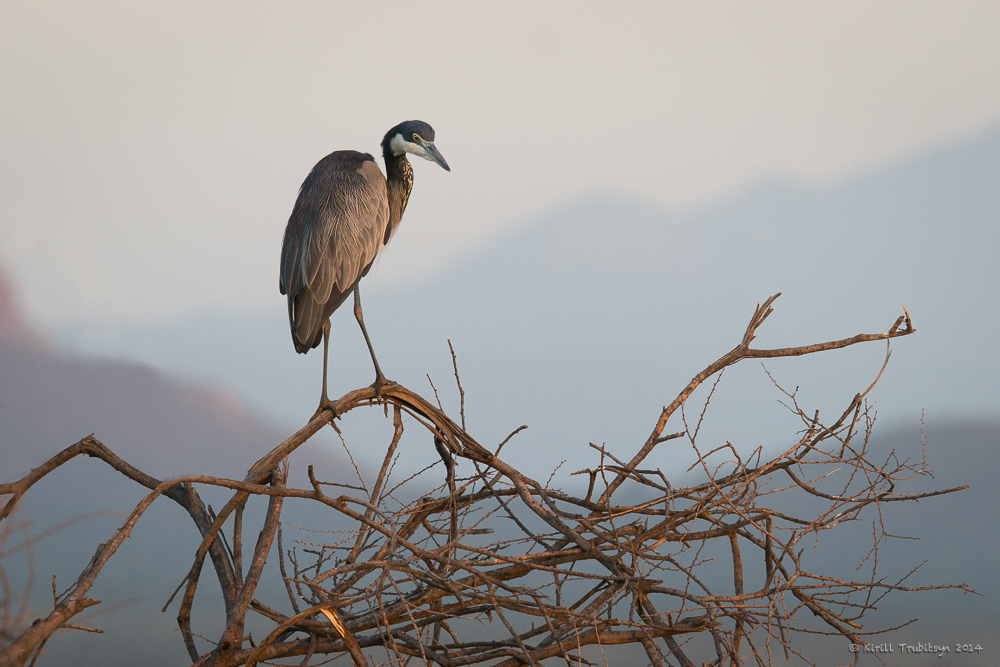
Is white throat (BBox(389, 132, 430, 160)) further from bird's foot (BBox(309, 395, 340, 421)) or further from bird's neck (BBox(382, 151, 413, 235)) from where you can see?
bird's foot (BBox(309, 395, 340, 421))

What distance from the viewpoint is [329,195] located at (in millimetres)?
3186

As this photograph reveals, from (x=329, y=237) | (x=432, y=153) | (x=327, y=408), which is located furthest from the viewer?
(x=432, y=153)

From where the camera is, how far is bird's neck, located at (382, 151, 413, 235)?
11.3 ft

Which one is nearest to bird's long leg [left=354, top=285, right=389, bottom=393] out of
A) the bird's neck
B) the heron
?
the heron

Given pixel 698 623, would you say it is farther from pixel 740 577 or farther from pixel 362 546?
pixel 362 546

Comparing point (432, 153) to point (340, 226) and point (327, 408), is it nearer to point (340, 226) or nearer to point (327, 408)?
point (340, 226)

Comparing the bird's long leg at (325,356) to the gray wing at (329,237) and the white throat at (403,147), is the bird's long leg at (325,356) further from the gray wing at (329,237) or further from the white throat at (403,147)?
the white throat at (403,147)

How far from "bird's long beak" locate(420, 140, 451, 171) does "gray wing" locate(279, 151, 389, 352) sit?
23 cm

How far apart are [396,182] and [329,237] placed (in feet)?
1.80

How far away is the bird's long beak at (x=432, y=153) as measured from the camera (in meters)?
3.26

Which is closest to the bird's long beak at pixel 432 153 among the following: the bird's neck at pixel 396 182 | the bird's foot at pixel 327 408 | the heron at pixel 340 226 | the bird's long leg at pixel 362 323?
the heron at pixel 340 226

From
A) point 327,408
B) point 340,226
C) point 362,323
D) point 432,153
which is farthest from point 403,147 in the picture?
point 327,408

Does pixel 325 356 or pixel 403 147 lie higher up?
pixel 403 147

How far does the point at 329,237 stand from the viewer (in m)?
3.05
